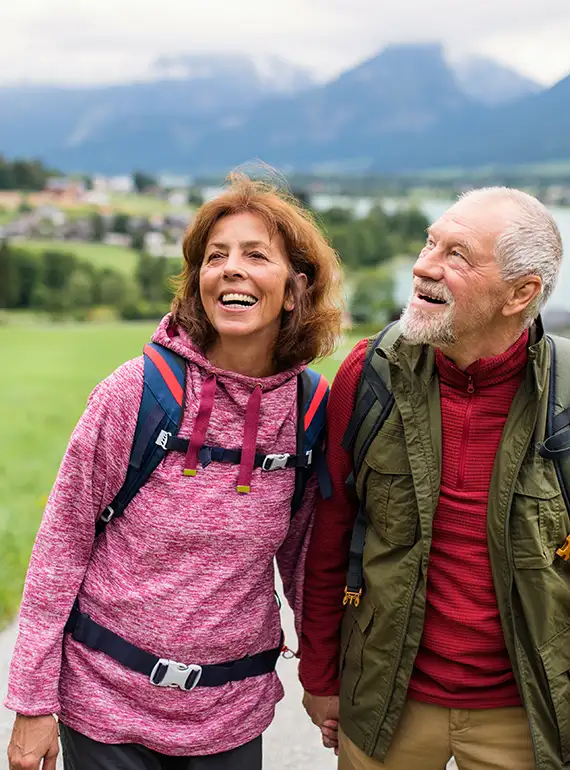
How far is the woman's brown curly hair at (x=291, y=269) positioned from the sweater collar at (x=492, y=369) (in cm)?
43

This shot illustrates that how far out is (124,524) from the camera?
7.77 feet

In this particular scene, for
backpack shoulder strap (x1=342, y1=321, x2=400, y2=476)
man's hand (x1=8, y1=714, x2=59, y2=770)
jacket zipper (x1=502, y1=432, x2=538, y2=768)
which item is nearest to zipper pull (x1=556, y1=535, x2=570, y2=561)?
jacket zipper (x1=502, y1=432, x2=538, y2=768)

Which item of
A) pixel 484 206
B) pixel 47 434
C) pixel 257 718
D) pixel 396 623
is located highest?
pixel 484 206

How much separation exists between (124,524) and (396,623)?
78cm

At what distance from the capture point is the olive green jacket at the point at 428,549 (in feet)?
7.52

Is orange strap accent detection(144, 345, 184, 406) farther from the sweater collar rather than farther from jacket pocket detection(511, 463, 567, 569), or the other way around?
jacket pocket detection(511, 463, 567, 569)

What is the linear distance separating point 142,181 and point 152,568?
19.7 meters

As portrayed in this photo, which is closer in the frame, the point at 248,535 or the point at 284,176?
the point at 248,535

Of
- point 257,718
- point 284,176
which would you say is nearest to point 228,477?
point 257,718

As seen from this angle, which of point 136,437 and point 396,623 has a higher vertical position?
point 136,437

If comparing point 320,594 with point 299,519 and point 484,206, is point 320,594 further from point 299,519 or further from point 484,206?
point 484,206

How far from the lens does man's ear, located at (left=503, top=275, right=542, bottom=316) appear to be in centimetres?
232

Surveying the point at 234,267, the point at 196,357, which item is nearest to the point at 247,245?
the point at 234,267

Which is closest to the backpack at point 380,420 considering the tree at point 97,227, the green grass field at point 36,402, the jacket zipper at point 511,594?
the jacket zipper at point 511,594
